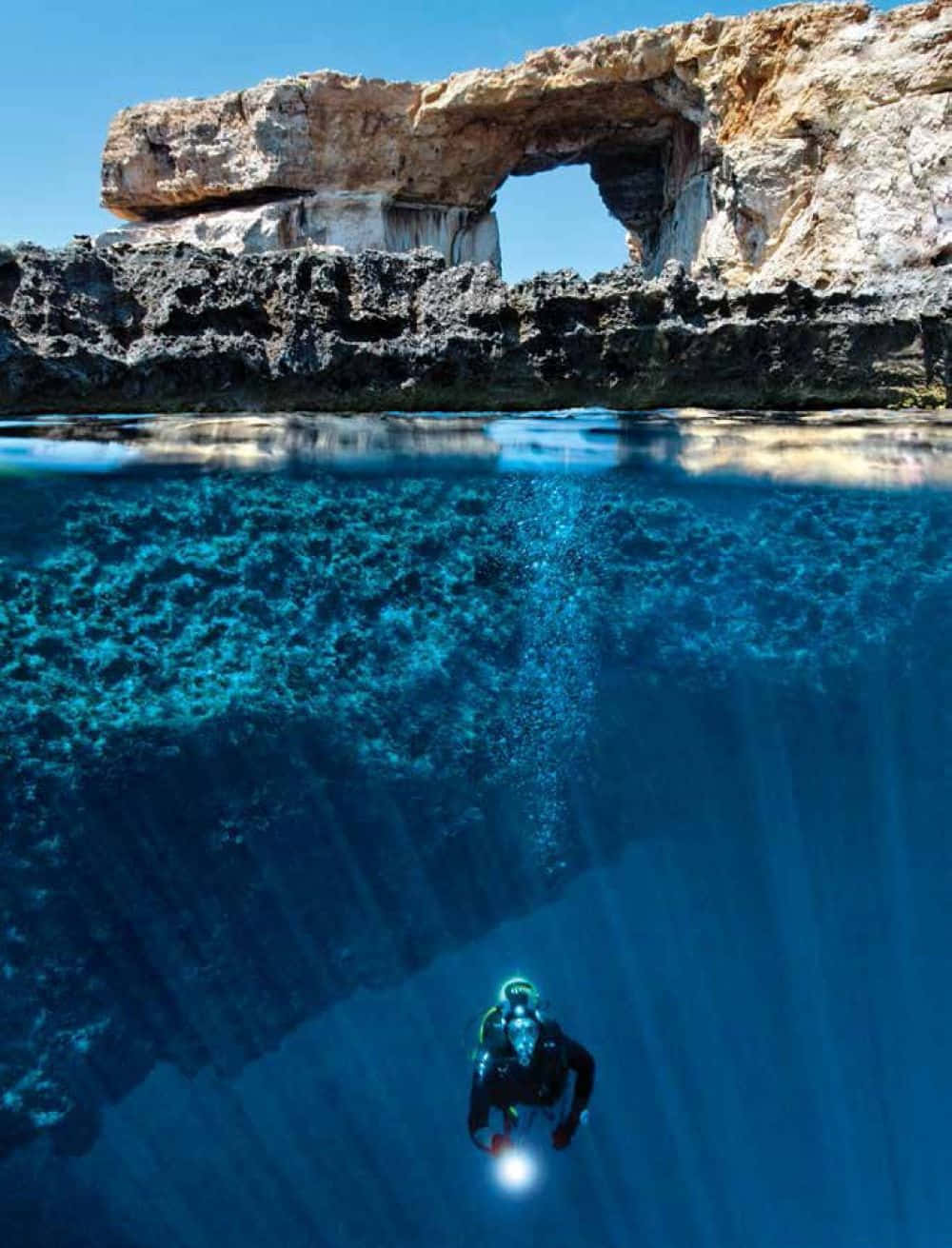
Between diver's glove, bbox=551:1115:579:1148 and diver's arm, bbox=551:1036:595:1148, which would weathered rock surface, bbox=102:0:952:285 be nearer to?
diver's arm, bbox=551:1036:595:1148

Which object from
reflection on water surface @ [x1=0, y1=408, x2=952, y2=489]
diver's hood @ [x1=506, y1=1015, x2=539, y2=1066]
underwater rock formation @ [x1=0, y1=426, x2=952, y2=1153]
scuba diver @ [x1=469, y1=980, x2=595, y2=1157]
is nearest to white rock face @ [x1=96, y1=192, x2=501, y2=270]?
underwater rock formation @ [x1=0, y1=426, x2=952, y2=1153]

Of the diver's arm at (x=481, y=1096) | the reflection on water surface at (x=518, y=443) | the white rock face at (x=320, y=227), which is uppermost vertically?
the white rock face at (x=320, y=227)

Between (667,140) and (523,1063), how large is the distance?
1489 cm

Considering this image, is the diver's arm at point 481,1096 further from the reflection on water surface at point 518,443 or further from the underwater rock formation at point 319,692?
the reflection on water surface at point 518,443

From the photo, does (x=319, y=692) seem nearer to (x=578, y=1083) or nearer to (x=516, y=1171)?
(x=516, y=1171)

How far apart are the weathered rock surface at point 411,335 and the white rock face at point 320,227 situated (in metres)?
9.91

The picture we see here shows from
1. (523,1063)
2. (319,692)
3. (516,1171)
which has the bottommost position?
(516,1171)

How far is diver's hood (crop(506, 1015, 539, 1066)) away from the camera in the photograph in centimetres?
633

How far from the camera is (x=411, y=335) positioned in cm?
633

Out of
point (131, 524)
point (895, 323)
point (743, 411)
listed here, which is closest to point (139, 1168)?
point (131, 524)

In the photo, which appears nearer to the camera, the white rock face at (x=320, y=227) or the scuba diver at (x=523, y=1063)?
the scuba diver at (x=523, y=1063)

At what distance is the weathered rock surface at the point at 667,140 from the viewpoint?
10.1m

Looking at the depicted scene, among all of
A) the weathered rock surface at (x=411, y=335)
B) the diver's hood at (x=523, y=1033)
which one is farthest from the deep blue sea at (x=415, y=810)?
the diver's hood at (x=523, y=1033)

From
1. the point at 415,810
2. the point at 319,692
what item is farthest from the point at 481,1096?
the point at 415,810
